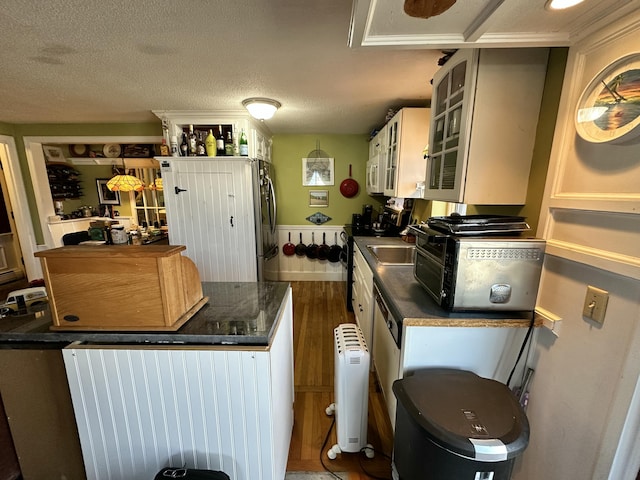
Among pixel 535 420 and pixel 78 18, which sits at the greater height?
pixel 78 18

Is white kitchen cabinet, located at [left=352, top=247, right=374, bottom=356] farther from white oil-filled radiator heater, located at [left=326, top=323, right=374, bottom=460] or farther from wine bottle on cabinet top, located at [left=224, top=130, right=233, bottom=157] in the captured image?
wine bottle on cabinet top, located at [left=224, top=130, right=233, bottom=157]

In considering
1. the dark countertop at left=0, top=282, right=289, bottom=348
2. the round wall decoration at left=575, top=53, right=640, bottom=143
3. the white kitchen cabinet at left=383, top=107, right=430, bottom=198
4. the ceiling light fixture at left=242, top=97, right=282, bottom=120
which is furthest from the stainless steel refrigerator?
the round wall decoration at left=575, top=53, right=640, bottom=143

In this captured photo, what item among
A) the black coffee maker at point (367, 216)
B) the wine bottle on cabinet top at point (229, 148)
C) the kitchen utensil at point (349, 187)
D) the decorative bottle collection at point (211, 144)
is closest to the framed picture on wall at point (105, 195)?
the decorative bottle collection at point (211, 144)

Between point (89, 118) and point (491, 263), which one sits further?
point (89, 118)

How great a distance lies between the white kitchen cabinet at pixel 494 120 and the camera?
1235 millimetres

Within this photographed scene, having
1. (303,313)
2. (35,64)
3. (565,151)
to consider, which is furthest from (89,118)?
(565,151)

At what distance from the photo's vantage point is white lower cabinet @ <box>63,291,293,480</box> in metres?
0.97

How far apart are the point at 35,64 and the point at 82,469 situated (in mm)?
2401

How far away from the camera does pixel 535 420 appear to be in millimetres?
1173

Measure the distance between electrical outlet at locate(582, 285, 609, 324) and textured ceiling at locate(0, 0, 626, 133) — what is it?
3.91ft

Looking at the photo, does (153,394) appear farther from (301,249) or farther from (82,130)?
(82,130)

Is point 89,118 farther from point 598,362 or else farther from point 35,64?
point 598,362

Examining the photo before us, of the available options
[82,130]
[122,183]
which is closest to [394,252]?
[82,130]

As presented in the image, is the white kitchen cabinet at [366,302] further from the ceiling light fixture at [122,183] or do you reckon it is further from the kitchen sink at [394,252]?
the ceiling light fixture at [122,183]
